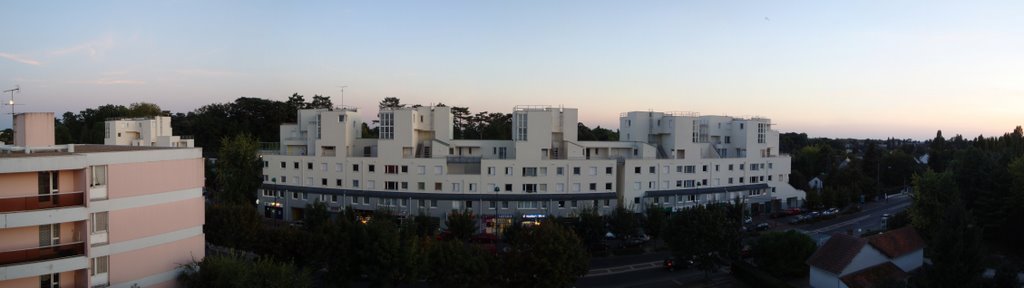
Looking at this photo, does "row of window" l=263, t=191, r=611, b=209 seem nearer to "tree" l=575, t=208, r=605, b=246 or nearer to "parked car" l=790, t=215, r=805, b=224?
"tree" l=575, t=208, r=605, b=246

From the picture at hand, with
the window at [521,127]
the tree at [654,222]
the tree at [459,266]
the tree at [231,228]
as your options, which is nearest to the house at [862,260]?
the tree at [654,222]

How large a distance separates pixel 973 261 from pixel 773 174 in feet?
152

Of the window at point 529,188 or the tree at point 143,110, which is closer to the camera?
the window at point 529,188

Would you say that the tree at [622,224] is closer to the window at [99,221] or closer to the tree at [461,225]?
the tree at [461,225]

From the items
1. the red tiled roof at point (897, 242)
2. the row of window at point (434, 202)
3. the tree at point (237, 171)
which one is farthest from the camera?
the tree at point (237, 171)

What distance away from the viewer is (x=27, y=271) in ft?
57.1

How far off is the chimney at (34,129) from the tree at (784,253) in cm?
3739

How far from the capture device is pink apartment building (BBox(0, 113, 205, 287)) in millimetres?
17625

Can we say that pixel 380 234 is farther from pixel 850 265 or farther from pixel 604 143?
pixel 604 143

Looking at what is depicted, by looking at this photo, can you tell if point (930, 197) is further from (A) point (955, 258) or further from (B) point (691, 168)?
(B) point (691, 168)

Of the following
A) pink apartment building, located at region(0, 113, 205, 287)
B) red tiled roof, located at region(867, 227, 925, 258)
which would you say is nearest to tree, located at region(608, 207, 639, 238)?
red tiled roof, located at region(867, 227, 925, 258)

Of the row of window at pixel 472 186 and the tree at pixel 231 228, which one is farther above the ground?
the row of window at pixel 472 186

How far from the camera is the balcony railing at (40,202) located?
17.4m

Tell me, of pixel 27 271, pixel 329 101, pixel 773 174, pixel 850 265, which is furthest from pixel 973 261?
pixel 329 101
